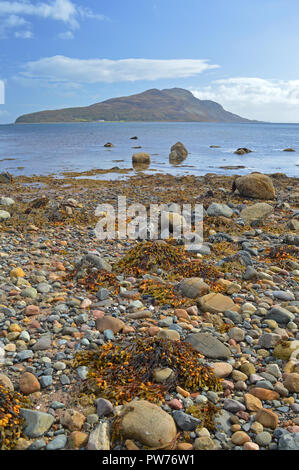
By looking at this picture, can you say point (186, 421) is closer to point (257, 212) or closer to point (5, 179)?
point (257, 212)

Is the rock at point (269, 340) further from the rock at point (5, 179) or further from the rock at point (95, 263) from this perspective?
the rock at point (5, 179)

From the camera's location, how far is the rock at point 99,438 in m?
2.92

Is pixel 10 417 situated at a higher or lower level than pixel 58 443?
higher

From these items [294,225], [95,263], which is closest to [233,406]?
[95,263]

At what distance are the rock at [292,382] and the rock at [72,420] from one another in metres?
2.20

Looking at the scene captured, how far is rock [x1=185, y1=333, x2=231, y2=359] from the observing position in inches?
171

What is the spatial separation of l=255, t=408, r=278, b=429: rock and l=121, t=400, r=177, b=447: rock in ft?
2.77

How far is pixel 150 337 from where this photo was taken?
4.59 metres

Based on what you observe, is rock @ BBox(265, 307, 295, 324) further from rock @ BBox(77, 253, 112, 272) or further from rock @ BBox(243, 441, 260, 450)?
rock @ BBox(77, 253, 112, 272)

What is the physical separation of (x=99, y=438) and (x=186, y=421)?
81cm

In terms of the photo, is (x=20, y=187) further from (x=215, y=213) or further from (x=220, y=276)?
(x=220, y=276)

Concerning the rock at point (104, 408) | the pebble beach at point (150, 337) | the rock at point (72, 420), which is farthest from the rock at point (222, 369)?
the rock at point (72, 420)
